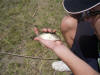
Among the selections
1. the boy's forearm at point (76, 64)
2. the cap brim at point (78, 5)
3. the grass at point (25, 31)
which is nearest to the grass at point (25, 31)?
the grass at point (25, 31)

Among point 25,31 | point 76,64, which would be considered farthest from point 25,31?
point 76,64

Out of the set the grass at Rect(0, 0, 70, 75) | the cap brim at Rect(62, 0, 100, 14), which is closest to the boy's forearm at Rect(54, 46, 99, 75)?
the cap brim at Rect(62, 0, 100, 14)

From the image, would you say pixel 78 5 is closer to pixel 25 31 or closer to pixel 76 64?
pixel 76 64

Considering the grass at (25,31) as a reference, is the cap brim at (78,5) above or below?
above

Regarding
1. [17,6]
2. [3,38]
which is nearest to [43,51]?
[3,38]

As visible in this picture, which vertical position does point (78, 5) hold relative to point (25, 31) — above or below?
above

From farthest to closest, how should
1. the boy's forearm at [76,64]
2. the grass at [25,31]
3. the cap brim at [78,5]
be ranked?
the grass at [25,31] → the boy's forearm at [76,64] → the cap brim at [78,5]

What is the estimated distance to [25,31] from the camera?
3717 millimetres

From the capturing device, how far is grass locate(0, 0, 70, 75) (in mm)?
3201

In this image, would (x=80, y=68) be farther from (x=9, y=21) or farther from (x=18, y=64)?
(x=9, y=21)

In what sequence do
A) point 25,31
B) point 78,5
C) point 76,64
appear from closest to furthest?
1. point 78,5
2. point 76,64
3. point 25,31

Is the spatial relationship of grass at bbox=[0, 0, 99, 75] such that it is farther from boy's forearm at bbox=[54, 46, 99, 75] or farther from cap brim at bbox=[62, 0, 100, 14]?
cap brim at bbox=[62, 0, 100, 14]

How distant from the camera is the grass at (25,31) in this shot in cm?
320

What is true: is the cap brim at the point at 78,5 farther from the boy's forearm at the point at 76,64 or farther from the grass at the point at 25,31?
the grass at the point at 25,31
